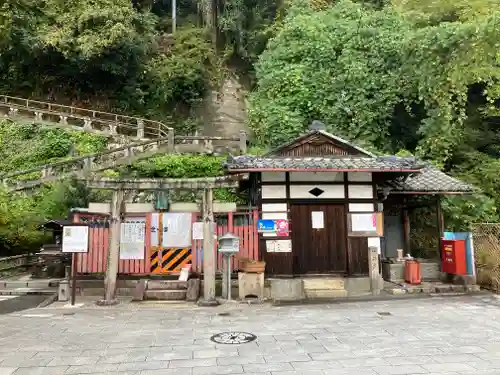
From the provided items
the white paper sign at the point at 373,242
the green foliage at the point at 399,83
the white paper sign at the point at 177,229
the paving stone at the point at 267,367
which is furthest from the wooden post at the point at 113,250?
the green foliage at the point at 399,83

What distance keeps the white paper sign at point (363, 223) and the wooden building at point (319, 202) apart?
0.11 meters

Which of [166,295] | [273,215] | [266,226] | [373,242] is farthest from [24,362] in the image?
[373,242]

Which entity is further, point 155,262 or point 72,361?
point 155,262

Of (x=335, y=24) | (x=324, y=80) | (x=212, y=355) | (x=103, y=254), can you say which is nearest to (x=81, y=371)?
(x=212, y=355)

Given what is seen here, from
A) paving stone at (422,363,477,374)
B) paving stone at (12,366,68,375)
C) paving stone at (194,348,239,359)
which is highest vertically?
paving stone at (422,363,477,374)

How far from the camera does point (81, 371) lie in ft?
18.4

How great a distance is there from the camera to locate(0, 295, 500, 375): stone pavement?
562 cm

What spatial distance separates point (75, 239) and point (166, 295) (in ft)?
9.43

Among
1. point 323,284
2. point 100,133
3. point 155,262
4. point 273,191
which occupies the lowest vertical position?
point 323,284

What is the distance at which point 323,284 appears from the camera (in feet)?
37.3

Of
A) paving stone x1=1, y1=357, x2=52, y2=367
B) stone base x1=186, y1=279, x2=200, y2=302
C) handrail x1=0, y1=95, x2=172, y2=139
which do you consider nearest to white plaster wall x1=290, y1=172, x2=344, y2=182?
stone base x1=186, y1=279, x2=200, y2=302

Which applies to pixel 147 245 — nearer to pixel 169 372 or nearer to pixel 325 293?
pixel 325 293

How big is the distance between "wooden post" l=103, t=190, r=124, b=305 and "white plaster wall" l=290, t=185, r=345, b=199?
4972mm

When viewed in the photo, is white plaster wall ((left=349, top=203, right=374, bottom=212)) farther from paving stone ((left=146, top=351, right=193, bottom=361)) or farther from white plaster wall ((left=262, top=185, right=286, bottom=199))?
paving stone ((left=146, top=351, right=193, bottom=361))
